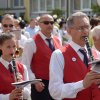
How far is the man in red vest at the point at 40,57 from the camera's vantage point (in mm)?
6273

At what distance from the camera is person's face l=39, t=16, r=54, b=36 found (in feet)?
21.6

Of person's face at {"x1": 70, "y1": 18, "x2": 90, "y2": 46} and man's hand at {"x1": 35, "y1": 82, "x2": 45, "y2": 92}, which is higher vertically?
person's face at {"x1": 70, "y1": 18, "x2": 90, "y2": 46}

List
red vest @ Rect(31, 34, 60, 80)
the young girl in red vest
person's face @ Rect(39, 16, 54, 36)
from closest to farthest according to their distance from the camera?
the young girl in red vest < red vest @ Rect(31, 34, 60, 80) < person's face @ Rect(39, 16, 54, 36)

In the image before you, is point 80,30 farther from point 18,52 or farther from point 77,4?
point 77,4

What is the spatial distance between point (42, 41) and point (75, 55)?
7.59 ft

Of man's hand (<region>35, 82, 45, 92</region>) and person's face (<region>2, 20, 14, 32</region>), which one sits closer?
man's hand (<region>35, 82, 45, 92</region>)

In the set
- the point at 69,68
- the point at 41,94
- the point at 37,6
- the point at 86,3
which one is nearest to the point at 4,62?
the point at 69,68

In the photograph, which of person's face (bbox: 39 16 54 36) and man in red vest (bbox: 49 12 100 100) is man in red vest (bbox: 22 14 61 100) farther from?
man in red vest (bbox: 49 12 100 100)

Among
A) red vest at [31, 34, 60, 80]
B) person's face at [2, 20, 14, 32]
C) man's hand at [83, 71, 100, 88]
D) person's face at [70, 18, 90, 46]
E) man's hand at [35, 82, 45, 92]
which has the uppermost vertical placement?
person's face at [70, 18, 90, 46]

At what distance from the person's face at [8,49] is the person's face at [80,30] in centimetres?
80

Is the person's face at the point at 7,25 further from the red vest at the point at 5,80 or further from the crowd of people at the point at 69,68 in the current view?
the red vest at the point at 5,80

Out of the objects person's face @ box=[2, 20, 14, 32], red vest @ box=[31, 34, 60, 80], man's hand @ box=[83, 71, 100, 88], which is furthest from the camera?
person's face @ box=[2, 20, 14, 32]

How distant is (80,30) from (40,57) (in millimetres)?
2233

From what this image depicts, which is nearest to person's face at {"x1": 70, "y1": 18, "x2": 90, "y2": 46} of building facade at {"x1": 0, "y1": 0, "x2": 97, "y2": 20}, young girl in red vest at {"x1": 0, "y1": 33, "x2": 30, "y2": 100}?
young girl in red vest at {"x1": 0, "y1": 33, "x2": 30, "y2": 100}
